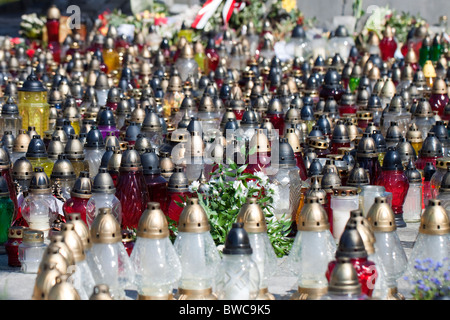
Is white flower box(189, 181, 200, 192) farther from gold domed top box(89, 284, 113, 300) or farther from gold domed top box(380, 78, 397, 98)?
gold domed top box(380, 78, 397, 98)

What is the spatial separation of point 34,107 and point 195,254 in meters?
4.12

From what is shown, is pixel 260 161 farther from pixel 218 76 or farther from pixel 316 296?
pixel 218 76

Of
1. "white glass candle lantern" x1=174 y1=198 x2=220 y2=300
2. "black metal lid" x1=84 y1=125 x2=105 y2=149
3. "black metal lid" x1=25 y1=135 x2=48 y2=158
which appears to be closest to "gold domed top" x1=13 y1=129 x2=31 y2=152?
"black metal lid" x1=25 y1=135 x2=48 y2=158

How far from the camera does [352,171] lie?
685 centimetres

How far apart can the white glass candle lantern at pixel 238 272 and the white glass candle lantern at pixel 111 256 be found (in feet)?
1.63

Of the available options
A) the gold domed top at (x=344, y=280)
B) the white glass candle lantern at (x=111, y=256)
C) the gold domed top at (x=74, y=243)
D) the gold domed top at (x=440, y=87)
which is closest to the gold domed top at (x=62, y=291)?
the gold domed top at (x=74, y=243)

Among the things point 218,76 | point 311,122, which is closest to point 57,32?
point 218,76

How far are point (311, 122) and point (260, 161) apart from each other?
214 cm

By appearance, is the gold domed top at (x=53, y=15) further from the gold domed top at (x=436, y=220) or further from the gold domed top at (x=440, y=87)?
the gold domed top at (x=436, y=220)

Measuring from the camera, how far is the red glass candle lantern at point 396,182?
7.24 m

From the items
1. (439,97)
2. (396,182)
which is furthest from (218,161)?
(439,97)

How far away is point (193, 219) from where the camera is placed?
534cm
